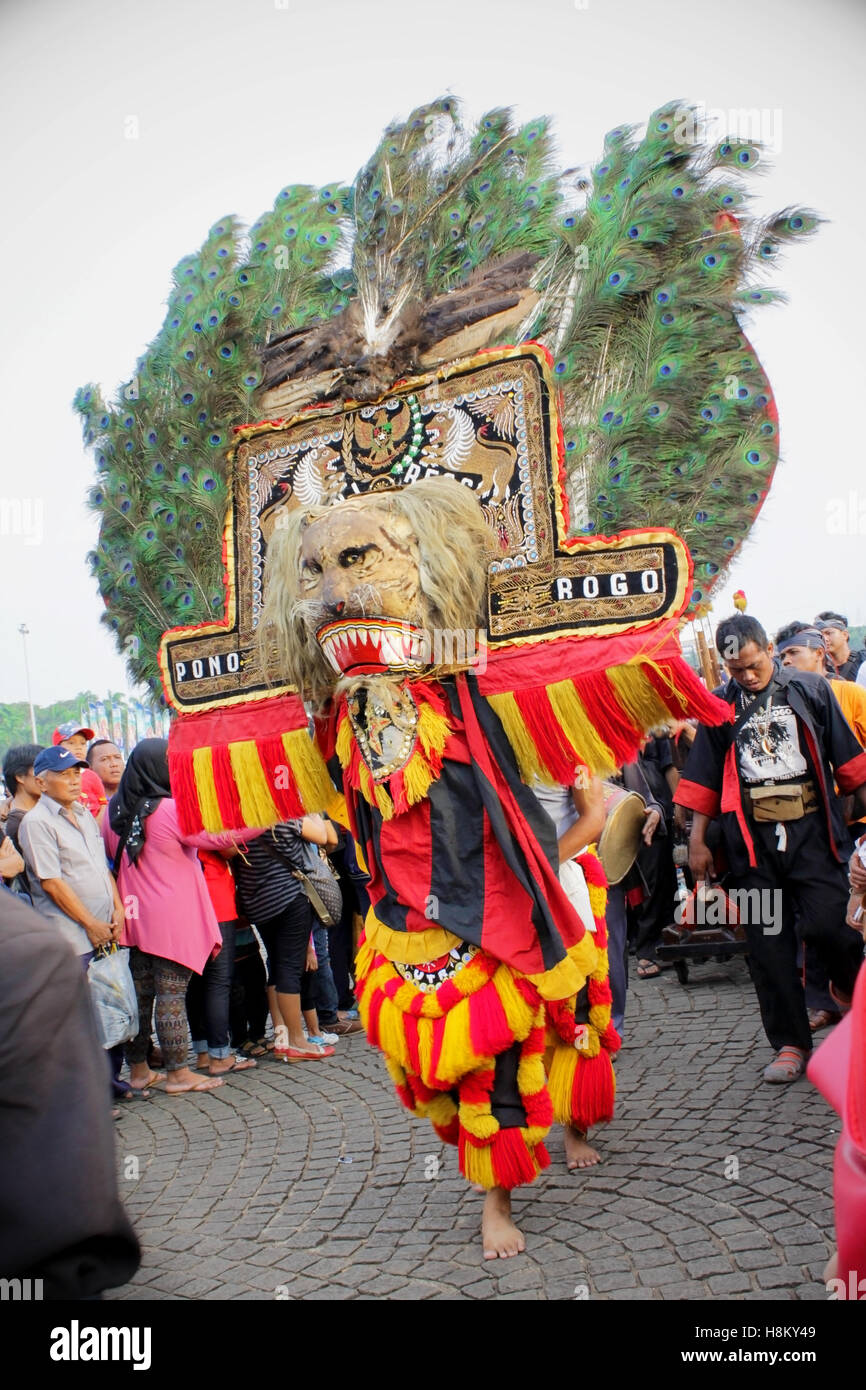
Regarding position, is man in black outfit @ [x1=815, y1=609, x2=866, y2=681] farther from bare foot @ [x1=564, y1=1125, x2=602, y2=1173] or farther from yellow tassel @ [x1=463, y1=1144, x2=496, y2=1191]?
yellow tassel @ [x1=463, y1=1144, x2=496, y2=1191]

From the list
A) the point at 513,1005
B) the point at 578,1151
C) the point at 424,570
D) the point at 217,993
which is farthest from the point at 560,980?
the point at 217,993

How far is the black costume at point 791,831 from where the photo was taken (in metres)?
4.66

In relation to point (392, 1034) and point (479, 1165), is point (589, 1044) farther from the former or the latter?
point (392, 1034)

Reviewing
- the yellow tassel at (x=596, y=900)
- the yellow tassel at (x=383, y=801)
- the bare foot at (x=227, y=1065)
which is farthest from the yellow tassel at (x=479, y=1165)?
the bare foot at (x=227, y=1065)

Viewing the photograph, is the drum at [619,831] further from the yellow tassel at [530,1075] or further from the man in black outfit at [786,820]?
the yellow tassel at [530,1075]

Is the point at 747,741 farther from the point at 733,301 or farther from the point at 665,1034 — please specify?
the point at 733,301

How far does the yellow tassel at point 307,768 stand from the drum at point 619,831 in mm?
1558

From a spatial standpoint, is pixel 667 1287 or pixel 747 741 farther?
pixel 747 741

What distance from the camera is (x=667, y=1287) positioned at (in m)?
2.94

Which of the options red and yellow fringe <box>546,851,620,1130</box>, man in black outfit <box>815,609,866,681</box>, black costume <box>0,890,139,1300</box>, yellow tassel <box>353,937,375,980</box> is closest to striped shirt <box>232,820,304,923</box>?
yellow tassel <box>353,937,375,980</box>

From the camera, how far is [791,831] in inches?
185

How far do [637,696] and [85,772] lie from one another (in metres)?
4.76

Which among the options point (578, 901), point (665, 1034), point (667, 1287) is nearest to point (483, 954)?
point (578, 901)
